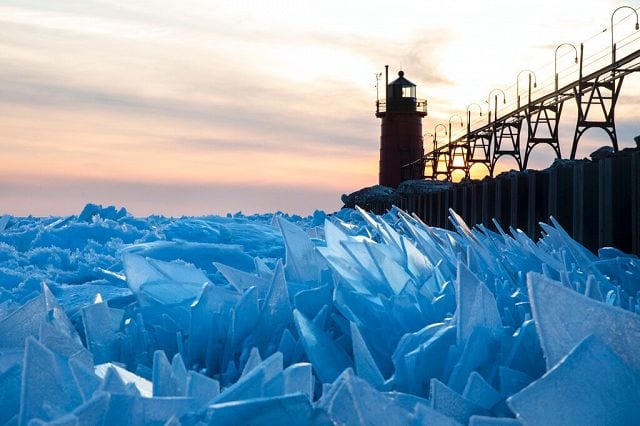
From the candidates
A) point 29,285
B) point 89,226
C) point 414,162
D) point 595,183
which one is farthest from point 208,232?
point 414,162

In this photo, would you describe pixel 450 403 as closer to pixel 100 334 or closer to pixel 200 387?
pixel 200 387

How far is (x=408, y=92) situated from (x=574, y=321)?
38.4m

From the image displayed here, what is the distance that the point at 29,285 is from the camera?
1723 mm

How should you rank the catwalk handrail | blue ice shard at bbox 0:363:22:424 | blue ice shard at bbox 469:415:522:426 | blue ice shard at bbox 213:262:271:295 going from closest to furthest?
blue ice shard at bbox 469:415:522:426 < blue ice shard at bbox 0:363:22:424 < blue ice shard at bbox 213:262:271:295 < the catwalk handrail

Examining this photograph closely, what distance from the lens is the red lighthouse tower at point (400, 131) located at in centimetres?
3778

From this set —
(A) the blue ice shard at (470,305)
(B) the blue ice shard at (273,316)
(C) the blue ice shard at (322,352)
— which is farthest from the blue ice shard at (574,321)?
(B) the blue ice shard at (273,316)

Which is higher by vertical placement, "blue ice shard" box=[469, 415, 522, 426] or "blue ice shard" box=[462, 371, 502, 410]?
"blue ice shard" box=[469, 415, 522, 426]

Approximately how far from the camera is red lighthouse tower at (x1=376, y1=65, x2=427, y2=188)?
1487 inches

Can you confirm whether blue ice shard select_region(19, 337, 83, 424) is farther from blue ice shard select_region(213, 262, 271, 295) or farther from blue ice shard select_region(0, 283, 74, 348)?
blue ice shard select_region(213, 262, 271, 295)

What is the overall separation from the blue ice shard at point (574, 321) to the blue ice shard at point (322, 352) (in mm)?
266

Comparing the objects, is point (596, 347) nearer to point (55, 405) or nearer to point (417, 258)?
point (55, 405)

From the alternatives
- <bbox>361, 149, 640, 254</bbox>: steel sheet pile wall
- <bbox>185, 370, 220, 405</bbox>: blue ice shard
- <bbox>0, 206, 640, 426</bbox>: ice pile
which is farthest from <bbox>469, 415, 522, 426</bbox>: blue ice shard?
<bbox>361, 149, 640, 254</bbox>: steel sheet pile wall

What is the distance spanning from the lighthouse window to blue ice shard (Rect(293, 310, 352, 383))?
37.7 m

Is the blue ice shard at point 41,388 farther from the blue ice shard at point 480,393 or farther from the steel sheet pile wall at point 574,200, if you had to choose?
the steel sheet pile wall at point 574,200
